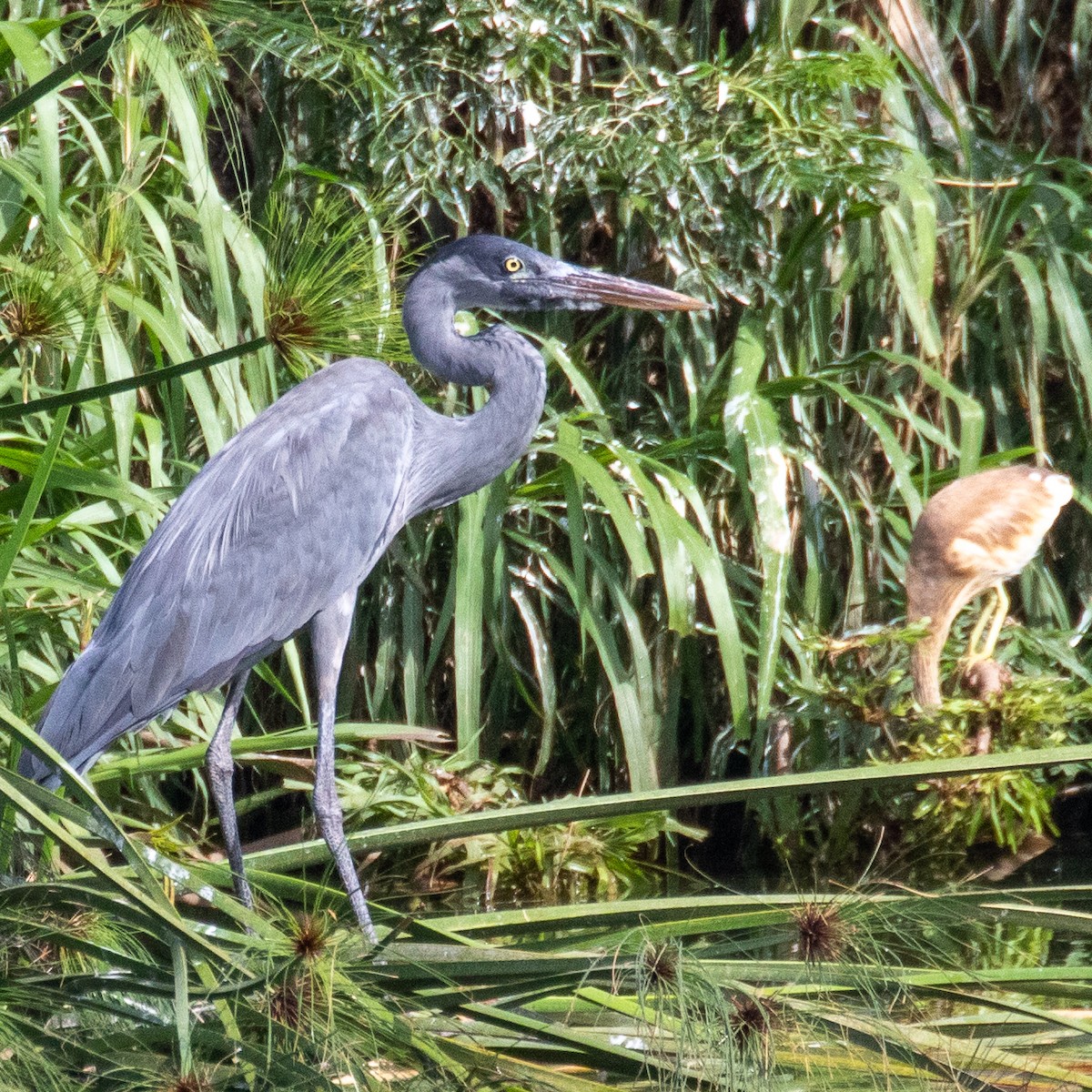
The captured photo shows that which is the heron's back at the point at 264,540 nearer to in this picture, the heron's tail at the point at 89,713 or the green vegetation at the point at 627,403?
the heron's tail at the point at 89,713

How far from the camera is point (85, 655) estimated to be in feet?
7.77

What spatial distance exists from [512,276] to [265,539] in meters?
0.73

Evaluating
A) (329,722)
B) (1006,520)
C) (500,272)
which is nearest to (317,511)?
(329,722)

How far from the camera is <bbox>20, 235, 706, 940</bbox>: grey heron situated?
2.35 meters

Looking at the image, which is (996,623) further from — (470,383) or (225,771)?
(225,771)

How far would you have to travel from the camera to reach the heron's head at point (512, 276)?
279 centimetres

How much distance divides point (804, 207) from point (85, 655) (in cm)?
198

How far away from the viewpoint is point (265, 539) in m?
2.52

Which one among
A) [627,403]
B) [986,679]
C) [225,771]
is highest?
[225,771]

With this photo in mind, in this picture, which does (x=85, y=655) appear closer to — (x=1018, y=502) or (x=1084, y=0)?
(x=1018, y=502)

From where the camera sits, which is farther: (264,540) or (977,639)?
(977,639)

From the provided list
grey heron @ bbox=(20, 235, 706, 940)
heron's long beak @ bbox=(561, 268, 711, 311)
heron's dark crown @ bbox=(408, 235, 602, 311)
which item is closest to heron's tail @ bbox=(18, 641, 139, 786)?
grey heron @ bbox=(20, 235, 706, 940)

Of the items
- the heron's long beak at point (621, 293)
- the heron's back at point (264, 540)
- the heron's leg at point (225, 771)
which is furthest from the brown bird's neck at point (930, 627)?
the heron's leg at point (225, 771)

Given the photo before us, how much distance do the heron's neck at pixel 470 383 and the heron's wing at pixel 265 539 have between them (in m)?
0.12
